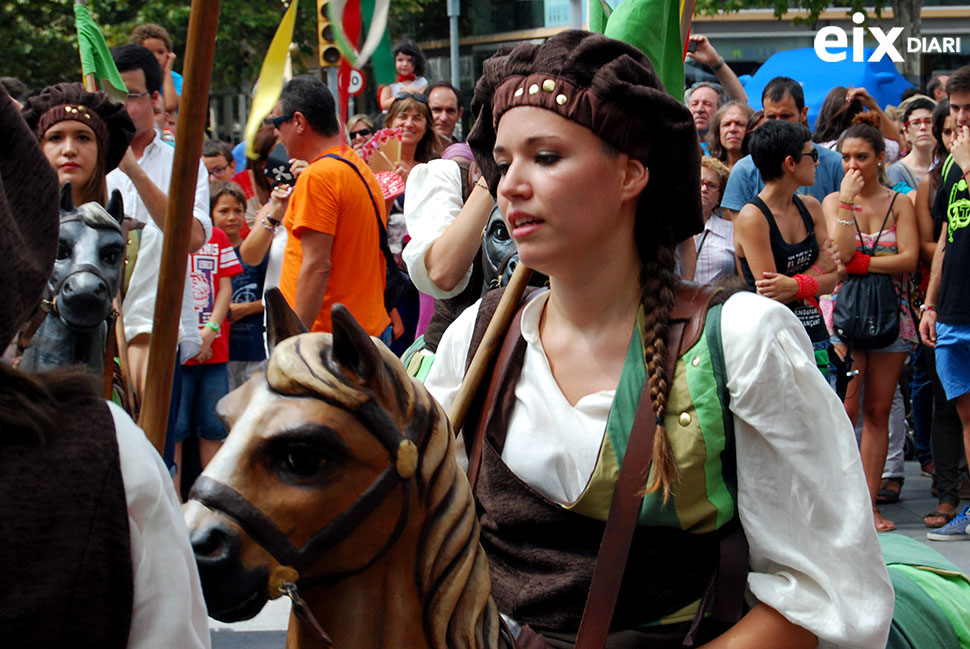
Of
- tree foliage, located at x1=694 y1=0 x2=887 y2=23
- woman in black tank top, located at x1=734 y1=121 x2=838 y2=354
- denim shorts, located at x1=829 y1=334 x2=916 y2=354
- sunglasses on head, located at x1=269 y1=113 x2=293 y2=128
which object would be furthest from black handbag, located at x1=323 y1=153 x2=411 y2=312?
tree foliage, located at x1=694 y1=0 x2=887 y2=23

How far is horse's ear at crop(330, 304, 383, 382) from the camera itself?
1783mm

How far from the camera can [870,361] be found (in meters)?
6.72

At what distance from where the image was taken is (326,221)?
540cm

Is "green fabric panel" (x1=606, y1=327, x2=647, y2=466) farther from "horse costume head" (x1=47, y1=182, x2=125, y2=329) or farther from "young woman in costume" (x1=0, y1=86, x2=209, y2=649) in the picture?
"horse costume head" (x1=47, y1=182, x2=125, y2=329)

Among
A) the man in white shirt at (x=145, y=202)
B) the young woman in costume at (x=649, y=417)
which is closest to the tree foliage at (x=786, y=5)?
the man in white shirt at (x=145, y=202)

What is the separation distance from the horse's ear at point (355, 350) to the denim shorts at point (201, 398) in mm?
4642

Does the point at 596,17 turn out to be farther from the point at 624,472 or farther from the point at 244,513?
the point at 244,513

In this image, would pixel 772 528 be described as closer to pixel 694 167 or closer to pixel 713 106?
pixel 694 167

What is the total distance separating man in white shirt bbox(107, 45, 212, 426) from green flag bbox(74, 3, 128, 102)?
0.33 metres

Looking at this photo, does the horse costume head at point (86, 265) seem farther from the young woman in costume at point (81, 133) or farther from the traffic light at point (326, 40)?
the traffic light at point (326, 40)

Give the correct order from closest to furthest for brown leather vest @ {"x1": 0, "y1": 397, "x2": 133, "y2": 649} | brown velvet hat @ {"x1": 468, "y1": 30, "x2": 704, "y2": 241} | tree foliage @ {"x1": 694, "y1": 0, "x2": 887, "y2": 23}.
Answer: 1. brown leather vest @ {"x1": 0, "y1": 397, "x2": 133, "y2": 649}
2. brown velvet hat @ {"x1": 468, "y1": 30, "x2": 704, "y2": 241}
3. tree foliage @ {"x1": 694, "y1": 0, "x2": 887, "y2": 23}

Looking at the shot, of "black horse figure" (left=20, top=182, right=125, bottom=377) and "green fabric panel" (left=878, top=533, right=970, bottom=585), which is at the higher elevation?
"black horse figure" (left=20, top=182, right=125, bottom=377)

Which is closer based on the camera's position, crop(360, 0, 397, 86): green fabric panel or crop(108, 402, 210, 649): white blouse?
crop(108, 402, 210, 649): white blouse

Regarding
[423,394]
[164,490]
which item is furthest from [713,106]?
[164,490]
